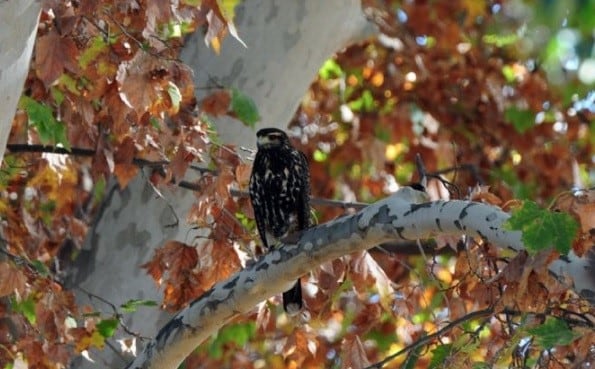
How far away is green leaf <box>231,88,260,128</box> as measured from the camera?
455cm

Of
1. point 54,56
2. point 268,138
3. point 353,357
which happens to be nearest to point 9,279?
point 54,56

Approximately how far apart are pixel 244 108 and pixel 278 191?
1.03ft

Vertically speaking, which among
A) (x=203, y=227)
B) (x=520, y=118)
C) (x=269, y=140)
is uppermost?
(x=269, y=140)

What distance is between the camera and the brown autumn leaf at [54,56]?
376 centimetres

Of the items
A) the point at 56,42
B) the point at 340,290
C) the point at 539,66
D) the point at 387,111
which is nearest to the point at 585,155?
the point at 539,66

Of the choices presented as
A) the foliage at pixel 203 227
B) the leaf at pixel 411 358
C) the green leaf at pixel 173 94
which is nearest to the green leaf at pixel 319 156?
the foliage at pixel 203 227

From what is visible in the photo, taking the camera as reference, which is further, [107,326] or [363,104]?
[363,104]

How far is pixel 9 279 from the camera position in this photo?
3.89 meters

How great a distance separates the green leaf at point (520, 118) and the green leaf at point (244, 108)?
4305mm

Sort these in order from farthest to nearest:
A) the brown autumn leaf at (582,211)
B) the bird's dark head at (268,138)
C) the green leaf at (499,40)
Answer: the green leaf at (499,40) → the bird's dark head at (268,138) → the brown autumn leaf at (582,211)

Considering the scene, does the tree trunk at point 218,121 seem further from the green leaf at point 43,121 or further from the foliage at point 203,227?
the green leaf at point 43,121

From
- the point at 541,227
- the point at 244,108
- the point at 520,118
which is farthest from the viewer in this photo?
the point at 520,118

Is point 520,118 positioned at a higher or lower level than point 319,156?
higher

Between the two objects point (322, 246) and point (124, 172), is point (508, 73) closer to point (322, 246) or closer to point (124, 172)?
point (124, 172)
